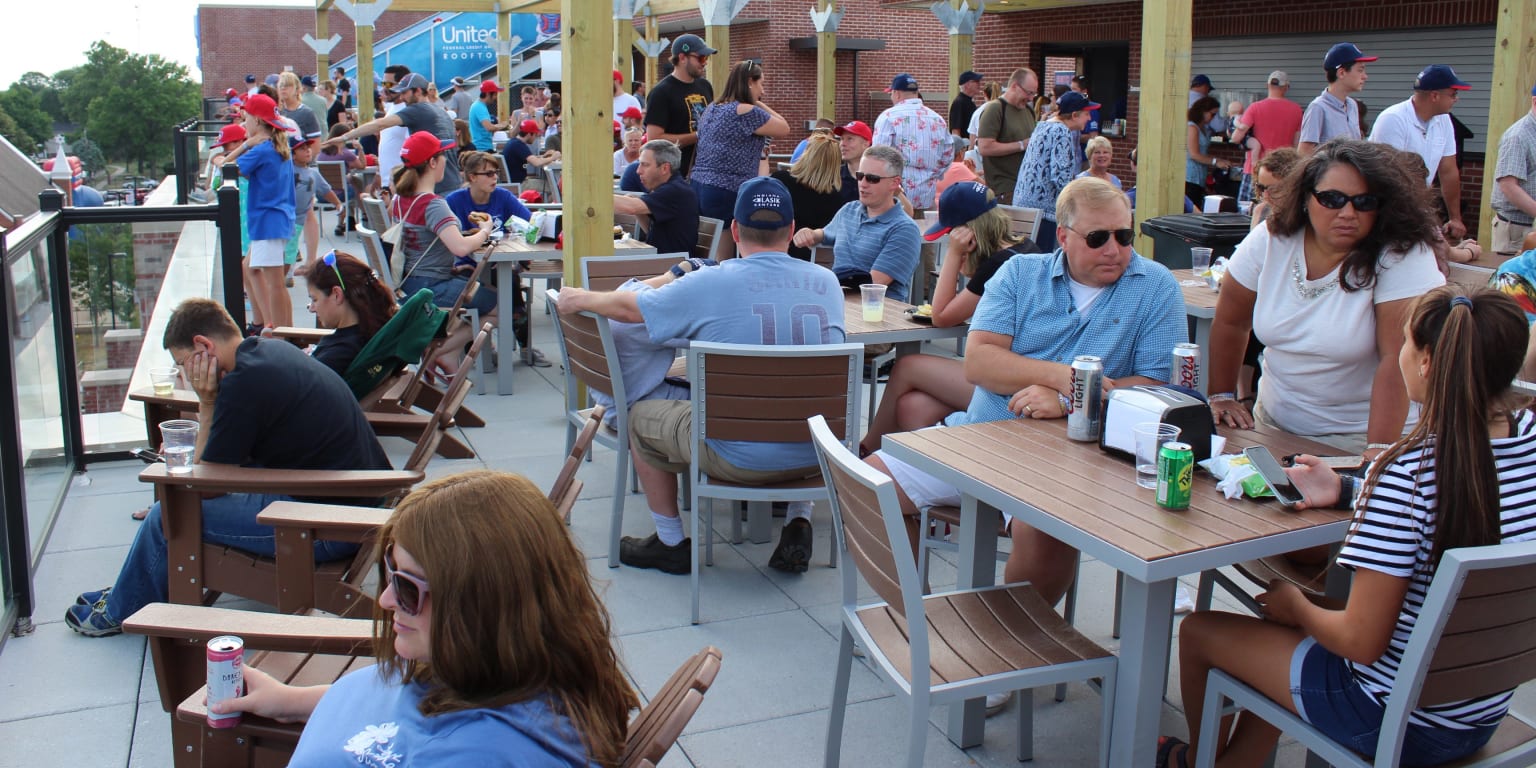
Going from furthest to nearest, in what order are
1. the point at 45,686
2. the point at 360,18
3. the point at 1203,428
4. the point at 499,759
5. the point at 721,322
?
1. the point at 360,18
2. the point at 721,322
3. the point at 45,686
4. the point at 1203,428
5. the point at 499,759

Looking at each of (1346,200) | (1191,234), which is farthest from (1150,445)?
(1191,234)

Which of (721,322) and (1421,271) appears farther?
(721,322)

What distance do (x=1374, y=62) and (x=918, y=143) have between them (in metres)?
6.40

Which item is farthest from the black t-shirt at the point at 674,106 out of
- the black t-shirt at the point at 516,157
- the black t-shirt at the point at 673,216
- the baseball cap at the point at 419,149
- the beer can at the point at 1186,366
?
the beer can at the point at 1186,366

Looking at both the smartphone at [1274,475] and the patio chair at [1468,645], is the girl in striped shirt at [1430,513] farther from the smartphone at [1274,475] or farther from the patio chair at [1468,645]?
the smartphone at [1274,475]

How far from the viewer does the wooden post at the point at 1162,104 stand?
693 cm

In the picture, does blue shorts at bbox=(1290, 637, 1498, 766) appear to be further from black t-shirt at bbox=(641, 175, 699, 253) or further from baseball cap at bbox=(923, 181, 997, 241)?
black t-shirt at bbox=(641, 175, 699, 253)

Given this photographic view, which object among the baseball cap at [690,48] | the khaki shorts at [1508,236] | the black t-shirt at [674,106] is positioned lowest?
the khaki shorts at [1508,236]

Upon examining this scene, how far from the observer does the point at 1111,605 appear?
12.8 ft

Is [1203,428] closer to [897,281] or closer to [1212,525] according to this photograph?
[1212,525]

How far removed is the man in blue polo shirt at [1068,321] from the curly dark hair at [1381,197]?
449mm

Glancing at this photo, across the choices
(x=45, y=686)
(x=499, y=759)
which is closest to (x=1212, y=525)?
(x=499, y=759)

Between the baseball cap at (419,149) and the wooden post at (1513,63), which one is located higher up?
the wooden post at (1513,63)

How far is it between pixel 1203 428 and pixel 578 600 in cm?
161
